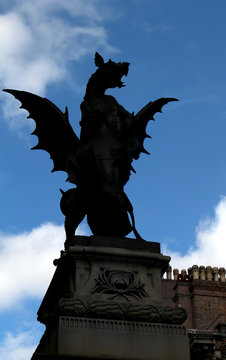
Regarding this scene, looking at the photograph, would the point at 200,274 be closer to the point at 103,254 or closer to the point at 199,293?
the point at 199,293

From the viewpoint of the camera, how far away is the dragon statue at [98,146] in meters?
8.29

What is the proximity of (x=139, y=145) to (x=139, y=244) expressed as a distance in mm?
1628

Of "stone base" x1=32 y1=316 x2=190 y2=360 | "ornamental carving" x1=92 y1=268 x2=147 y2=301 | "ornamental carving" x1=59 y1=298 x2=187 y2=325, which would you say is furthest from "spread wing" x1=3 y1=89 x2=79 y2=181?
"stone base" x1=32 y1=316 x2=190 y2=360

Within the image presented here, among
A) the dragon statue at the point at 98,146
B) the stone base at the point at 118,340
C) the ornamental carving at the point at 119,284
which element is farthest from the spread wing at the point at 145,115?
the stone base at the point at 118,340

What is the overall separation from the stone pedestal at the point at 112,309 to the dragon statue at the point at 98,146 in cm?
57

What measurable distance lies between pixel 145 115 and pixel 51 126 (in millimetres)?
1392

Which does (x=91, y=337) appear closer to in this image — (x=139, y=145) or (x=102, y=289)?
(x=102, y=289)

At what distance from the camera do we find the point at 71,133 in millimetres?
9055

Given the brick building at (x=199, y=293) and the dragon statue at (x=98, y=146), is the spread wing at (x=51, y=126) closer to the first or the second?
the dragon statue at (x=98, y=146)

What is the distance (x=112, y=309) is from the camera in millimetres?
7168

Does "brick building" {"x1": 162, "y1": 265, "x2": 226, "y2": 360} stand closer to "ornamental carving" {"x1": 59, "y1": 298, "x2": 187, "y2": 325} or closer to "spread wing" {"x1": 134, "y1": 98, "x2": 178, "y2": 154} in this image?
"spread wing" {"x1": 134, "y1": 98, "x2": 178, "y2": 154}

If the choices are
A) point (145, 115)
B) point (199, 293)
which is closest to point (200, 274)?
point (199, 293)

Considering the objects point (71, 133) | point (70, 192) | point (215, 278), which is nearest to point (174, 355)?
point (70, 192)

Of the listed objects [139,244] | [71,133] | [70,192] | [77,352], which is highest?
[71,133]
